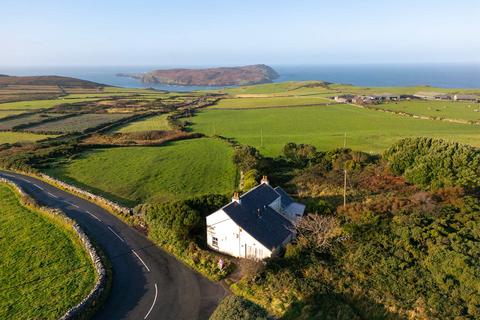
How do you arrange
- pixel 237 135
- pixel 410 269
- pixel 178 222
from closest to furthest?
pixel 410 269 < pixel 178 222 < pixel 237 135

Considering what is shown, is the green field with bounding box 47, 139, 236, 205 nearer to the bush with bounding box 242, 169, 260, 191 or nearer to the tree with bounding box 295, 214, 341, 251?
the bush with bounding box 242, 169, 260, 191

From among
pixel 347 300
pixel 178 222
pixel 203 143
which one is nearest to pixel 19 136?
pixel 203 143

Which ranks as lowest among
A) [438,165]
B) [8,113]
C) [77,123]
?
[77,123]

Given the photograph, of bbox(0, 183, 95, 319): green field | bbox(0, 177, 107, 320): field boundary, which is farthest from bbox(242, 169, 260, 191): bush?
bbox(0, 183, 95, 319): green field

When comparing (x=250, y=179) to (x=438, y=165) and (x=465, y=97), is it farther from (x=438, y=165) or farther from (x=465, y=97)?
(x=465, y=97)

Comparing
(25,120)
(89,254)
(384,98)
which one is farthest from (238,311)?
(384,98)

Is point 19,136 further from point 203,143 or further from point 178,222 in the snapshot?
point 178,222
